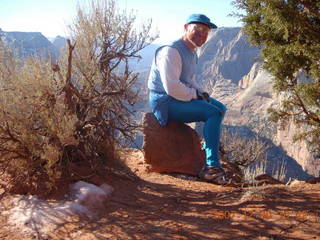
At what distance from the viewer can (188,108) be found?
14.5ft

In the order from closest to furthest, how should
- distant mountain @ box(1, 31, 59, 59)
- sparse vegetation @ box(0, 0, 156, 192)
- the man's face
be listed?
sparse vegetation @ box(0, 0, 156, 192) < distant mountain @ box(1, 31, 59, 59) < the man's face

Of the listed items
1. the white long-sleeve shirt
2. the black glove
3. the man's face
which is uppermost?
the man's face

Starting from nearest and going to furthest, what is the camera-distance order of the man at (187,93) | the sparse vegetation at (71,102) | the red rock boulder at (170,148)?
the sparse vegetation at (71,102) → the man at (187,93) → the red rock boulder at (170,148)

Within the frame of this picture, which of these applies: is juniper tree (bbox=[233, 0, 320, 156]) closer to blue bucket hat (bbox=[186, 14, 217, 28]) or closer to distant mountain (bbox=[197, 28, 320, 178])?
blue bucket hat (bbox=[186, 14, 217, 28])

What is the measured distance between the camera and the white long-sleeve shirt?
13.8 ft

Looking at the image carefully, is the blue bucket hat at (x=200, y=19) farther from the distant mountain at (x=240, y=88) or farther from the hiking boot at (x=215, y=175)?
the distant mountain at (x=240, y=88)

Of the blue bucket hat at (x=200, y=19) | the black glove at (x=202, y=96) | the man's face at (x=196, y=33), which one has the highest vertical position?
the blue bucket hat at (x=200, y=19)

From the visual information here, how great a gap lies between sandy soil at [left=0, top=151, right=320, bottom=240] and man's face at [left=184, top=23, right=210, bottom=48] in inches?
73.6

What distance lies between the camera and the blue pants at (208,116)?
14.1 ft

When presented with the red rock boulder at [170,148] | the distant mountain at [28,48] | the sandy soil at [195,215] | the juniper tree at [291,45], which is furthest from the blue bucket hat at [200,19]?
the sandy soil at [195,215]

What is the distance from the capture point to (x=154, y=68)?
4.62m

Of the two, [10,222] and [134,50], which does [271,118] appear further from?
[10,222]

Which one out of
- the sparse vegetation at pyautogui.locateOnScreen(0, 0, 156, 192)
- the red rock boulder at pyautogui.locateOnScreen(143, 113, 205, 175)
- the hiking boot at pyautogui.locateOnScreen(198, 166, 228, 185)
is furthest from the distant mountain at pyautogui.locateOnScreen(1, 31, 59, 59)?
the hiking boot at pyautogui.locateOnScreen(198, 166, 228, 185)

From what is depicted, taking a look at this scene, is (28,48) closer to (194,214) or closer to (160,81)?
(160,81)
